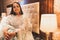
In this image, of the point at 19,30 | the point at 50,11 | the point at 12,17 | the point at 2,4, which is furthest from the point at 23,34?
the point at 2,4

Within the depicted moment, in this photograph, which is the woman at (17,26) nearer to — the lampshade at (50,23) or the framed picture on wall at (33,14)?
the framed picture on wall at (33,14)

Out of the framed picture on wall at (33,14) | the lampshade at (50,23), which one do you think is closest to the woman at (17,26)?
A: the framed picture on wall at (33,14)

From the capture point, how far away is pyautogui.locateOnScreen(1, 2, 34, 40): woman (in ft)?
8.89

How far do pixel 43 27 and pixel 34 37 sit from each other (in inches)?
36.9

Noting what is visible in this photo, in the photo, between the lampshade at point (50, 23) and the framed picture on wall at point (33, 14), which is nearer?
the lampshade at point (50, 23)

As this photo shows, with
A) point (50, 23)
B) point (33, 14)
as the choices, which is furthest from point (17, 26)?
point (50, 23)

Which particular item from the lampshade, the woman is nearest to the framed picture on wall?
the woman

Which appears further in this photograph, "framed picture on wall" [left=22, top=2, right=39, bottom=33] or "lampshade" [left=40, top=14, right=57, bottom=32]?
"framed picture on wall" [left=22, top=2, right=39, bottom=33]

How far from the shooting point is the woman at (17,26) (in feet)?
8.89

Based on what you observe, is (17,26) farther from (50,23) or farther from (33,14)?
(50,23)

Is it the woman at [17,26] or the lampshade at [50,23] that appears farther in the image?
the woman at [17,26]

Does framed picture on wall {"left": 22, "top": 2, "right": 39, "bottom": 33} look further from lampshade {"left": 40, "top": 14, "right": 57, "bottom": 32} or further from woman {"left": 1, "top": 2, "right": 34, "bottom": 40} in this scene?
lampshade {"left": 40, "top": 14, "right": 57, "bottom": 32}

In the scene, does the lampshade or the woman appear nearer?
the lampshade

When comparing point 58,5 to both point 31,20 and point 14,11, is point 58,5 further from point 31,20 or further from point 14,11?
point 14,11
